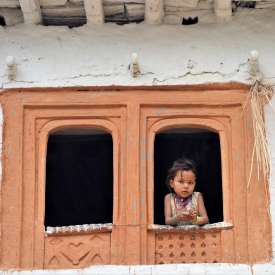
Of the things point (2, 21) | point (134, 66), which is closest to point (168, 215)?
point (134, 66)

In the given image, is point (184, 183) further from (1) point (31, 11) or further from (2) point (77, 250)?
(1) point (31, 11)

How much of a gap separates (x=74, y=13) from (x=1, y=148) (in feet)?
3.32

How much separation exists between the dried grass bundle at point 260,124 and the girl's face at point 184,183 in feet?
1.44

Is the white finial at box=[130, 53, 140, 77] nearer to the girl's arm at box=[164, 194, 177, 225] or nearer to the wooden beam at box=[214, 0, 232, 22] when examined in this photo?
the wooden beam at box=[214, 0, 232, 22]

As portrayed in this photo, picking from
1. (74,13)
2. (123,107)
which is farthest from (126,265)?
(74,13)

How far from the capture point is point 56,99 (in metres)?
8.91

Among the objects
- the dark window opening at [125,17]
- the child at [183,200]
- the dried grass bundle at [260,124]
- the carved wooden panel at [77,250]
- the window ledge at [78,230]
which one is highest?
the dark window opening at [125,17]

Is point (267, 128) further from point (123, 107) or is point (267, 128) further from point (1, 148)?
point (1, 148)

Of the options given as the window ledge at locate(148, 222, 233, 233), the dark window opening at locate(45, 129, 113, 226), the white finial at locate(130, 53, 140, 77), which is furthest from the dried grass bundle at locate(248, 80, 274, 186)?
the dark window opening at locate(45, 129, 113, 226)

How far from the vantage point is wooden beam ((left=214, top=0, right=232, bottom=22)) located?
29.0 ft

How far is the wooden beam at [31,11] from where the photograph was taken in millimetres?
8805

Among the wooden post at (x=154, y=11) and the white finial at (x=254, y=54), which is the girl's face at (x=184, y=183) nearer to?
the white finial at (x=254, y=54)

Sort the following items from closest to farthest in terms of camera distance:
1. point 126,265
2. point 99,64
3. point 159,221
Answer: point 126,265 → point 99,64 → point 159,221

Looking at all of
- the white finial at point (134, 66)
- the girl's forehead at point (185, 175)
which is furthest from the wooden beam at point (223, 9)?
the girl's forehead at point (185, 175)
